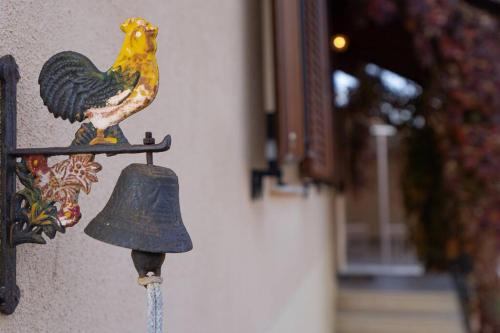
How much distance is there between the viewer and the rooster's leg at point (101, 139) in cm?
84

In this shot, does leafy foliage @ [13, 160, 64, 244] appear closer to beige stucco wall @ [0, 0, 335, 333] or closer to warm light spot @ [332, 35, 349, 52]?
beige stucco wall @ [0, 0, 335, 333]

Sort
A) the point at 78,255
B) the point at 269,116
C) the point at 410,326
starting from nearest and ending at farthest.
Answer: the point at 78,255, the point at 269,116, the point at 410,326

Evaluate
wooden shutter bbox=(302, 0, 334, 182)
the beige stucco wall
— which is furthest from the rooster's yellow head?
wooden shutter bbox=(302, 0, 334, 182)

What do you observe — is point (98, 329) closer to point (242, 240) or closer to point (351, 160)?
point (242, 240)

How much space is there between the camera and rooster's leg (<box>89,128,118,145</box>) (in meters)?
0.84

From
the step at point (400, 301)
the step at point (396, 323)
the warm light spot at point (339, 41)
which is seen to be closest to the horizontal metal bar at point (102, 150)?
the step at point (396, 323)

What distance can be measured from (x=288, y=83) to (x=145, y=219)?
1.85 meters

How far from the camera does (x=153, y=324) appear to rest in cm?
77

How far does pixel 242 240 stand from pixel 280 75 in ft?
2.24

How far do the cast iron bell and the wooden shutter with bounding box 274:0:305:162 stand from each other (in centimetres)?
170

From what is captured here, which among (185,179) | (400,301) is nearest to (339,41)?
(400,301)

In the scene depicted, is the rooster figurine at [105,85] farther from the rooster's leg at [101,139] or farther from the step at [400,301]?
the step at [400,301]

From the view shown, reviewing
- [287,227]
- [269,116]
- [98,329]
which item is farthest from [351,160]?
[98,329]

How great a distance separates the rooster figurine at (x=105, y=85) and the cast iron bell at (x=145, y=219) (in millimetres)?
65
